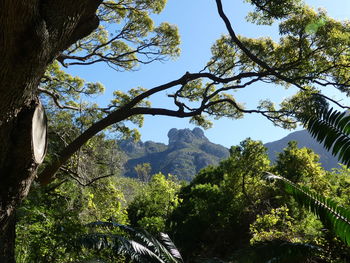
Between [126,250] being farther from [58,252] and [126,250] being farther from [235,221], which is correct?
[235,221]

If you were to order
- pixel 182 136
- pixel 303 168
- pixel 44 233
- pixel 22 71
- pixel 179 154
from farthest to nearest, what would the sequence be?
pixel 182 136, pixel 179 154, pixel 303 168, pixel 44 233, pixel 22 71

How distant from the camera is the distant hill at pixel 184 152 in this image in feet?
396

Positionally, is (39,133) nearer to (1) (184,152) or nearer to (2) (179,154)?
(2) (179,154)

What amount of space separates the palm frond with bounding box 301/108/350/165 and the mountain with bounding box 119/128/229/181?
111 metres

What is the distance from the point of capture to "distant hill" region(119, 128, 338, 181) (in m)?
121

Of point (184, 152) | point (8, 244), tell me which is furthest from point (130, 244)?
point (184, 152)

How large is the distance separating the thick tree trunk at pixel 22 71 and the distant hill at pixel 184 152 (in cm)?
11275

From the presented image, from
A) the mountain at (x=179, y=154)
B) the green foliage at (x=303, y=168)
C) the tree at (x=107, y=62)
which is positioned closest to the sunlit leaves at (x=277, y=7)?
the tree at (x=107, y=62)

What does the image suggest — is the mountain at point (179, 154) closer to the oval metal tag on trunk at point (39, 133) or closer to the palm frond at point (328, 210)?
the palm frond at point (328, 210)

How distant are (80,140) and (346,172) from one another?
29.8 ft

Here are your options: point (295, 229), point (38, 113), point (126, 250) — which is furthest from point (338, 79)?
point (38, 113)

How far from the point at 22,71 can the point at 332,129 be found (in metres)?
2.98

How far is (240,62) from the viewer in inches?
337

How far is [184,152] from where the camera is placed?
134 metres
